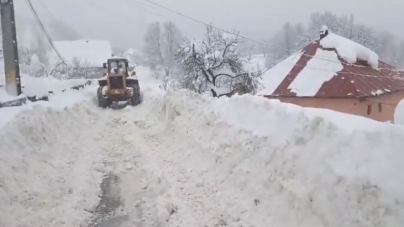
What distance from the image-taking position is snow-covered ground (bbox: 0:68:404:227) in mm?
3781

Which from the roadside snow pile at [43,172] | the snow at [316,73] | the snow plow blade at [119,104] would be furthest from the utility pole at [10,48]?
the snow at [316,73]

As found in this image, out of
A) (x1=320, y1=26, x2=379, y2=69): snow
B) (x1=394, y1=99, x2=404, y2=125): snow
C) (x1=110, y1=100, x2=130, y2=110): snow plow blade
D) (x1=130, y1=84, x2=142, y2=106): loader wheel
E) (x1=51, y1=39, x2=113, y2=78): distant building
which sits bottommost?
(x1=110, y1=100, x2=130, y2=110): snow plow blade

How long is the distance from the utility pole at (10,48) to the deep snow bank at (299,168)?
28.1ft

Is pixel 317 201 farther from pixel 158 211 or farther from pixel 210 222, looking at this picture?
pixel 158 211

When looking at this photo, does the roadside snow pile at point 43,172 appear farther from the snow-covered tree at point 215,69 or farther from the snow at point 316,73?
the snow at point 316,73

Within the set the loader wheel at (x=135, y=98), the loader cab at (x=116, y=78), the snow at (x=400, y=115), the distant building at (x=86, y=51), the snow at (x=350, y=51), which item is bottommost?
the loader wheel at (x=135, y=98)

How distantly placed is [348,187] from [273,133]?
2.14 meters

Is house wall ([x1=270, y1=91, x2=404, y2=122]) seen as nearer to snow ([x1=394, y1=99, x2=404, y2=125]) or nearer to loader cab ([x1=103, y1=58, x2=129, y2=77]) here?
loader cab ([x1=103, y1=58, x2=129, y2=77])

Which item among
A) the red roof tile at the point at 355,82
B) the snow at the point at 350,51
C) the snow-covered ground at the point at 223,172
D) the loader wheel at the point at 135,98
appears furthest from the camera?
the snow at the point at 350,51

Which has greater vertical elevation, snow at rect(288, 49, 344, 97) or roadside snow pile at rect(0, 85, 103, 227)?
snow at rect(288, 49, 344, 97)

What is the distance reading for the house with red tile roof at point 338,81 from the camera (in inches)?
789

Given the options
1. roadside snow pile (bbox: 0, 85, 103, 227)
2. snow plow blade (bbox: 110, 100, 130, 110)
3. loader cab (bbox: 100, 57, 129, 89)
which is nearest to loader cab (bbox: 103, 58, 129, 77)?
loader cab (bbox: 100, 57, 129, 89)

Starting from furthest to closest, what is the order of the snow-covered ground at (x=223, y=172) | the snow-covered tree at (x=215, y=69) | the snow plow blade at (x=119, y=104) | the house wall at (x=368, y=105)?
the snow-covered tree at (x=215, y=69)
the house wall at (x=368, y=105)
the snow plow blade at (x=119, y=104)
the snow-covered ground at (x=223, y=172)

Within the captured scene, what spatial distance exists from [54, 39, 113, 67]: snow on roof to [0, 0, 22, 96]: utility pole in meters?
53.0
